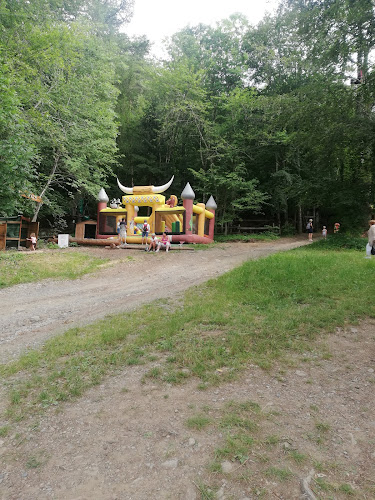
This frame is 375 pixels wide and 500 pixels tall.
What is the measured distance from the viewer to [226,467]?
2.20 m

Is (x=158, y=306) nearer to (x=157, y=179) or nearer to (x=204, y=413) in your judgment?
(x=204, y=413)

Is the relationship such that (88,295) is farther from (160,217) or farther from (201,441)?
(160,217)

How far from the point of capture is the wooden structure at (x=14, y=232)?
46.2 feet

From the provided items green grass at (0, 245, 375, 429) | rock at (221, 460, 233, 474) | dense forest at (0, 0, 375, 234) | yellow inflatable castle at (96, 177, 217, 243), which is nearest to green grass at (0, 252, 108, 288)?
dense forest at (0, 0, 375, 234)

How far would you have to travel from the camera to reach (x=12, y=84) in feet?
40.7

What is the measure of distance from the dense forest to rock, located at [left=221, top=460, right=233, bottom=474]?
8.12 metres

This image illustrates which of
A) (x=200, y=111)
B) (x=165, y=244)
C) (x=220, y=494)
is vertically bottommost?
(x=220, y=494)

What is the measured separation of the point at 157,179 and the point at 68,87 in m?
12.0

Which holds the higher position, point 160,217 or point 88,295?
point 160,217

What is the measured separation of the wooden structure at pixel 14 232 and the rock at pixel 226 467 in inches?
580

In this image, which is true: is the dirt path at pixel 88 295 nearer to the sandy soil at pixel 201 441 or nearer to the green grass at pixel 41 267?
the green grass at pixel 41 267

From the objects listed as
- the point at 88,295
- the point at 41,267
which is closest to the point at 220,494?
the point at 88,295

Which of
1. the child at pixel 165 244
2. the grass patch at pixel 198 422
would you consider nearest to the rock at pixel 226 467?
the grass patch at pixel 198 422

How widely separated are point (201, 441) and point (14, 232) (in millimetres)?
15723
